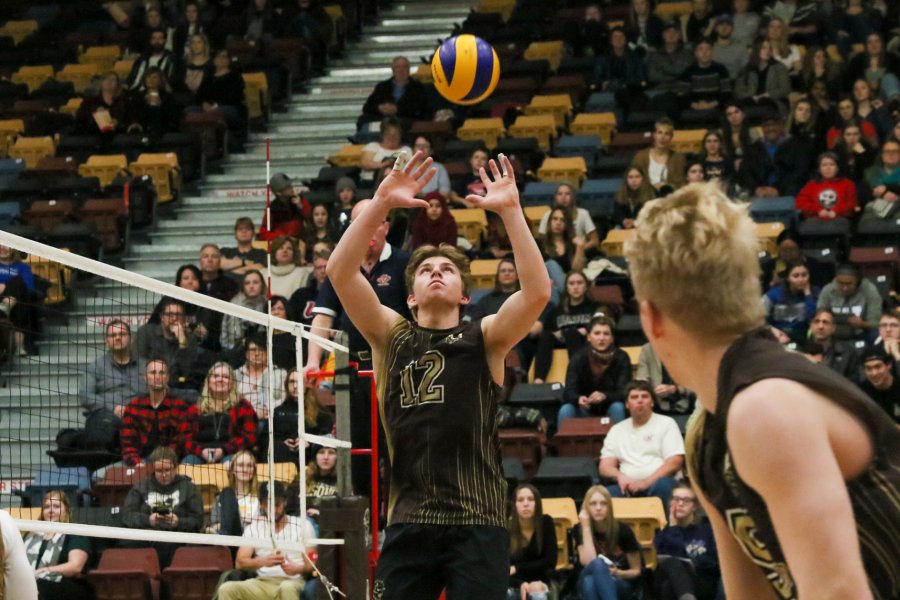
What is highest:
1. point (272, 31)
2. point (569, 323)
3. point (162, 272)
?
point (272, 31)

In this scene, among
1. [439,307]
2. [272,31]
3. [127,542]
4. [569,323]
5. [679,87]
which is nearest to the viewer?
[439,307]

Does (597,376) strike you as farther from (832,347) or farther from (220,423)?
(220,423)

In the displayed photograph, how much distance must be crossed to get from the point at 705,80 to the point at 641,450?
282 inches

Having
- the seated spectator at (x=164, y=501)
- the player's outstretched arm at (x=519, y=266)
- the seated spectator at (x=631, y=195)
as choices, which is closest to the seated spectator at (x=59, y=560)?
the seated spectator at (x=164, y=501)

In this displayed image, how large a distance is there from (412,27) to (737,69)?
574 centimetres

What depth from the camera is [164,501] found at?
9914 mm

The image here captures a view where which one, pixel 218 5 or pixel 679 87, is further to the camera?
pixel 218 5

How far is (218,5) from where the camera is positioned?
71.4 ft

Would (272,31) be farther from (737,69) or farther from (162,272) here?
(737,69)

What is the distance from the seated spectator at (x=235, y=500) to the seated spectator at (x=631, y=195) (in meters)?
5.77

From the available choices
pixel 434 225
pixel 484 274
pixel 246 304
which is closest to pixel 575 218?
pixel 484 274

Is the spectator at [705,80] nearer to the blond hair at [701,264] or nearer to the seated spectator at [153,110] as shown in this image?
the seated spectator at [153,110]

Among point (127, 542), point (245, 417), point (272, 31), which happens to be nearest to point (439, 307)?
point (245, 417)

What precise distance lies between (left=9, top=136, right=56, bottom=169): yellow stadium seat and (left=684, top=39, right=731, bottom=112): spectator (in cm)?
829
